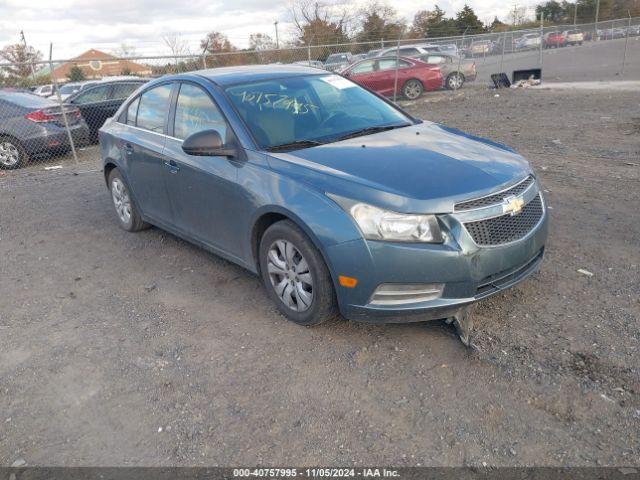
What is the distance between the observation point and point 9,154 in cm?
1039

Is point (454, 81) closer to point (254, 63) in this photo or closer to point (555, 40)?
point (254, 63)

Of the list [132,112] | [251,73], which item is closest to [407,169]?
[251,73]

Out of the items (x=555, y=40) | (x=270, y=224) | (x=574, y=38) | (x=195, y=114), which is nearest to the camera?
(x=270, y=224)

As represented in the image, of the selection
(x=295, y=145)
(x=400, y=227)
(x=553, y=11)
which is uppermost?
(x=553, y=11)

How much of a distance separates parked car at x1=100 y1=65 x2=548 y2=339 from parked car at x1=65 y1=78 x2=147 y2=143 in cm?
876

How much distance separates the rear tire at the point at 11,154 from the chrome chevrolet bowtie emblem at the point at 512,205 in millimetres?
9941

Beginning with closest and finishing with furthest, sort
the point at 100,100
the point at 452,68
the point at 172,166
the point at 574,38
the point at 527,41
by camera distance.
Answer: the point at 172,166 → the point at 100,100 → the point at 452,68 → the point at 527,41 → the point at 574,38

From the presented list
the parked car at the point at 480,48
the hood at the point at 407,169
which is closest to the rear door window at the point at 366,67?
the parked car at the point at 480,48

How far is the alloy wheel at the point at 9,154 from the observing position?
10.3m

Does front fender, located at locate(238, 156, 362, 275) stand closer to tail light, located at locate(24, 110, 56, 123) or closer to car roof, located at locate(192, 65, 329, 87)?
car roof, located at locate(192, 65, 329, 87)

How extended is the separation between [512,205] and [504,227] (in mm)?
160

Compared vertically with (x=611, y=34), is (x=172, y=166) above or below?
below

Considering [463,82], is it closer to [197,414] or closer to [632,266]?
[632,266]

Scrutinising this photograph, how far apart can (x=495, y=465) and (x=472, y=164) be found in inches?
73.9
